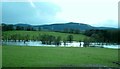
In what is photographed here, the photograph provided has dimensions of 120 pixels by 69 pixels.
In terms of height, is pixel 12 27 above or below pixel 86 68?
above

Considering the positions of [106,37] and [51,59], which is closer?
[51,59]

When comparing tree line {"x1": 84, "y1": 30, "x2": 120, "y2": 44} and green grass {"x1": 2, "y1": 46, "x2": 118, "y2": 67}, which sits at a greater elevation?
tree line {"x1": 84, "y1": 30, "x2": 120, "y2": 44}

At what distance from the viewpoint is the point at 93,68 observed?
12312 mm

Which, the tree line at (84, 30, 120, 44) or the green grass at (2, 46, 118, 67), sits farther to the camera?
the tree line at (84, 30, 120, 44)

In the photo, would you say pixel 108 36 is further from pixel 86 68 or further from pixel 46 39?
pixel 86 68

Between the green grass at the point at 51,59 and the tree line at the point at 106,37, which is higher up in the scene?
the tree line at the point at 106,37

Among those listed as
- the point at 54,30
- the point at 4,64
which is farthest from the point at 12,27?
the point at 4,64

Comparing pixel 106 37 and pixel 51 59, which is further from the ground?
pixel 106 37

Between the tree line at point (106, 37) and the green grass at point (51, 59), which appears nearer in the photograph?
the green grass at point (51, 59)

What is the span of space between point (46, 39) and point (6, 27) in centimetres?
1138

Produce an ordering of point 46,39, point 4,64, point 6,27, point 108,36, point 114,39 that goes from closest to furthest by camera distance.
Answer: point 4,64 → point 114,39 → point 108,36 → point 46,39 → point 6,27

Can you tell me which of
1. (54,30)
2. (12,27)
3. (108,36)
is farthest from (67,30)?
(108,36)

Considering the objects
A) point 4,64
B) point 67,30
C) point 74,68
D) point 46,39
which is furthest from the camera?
point 67,30

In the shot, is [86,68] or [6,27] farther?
[6,27]
